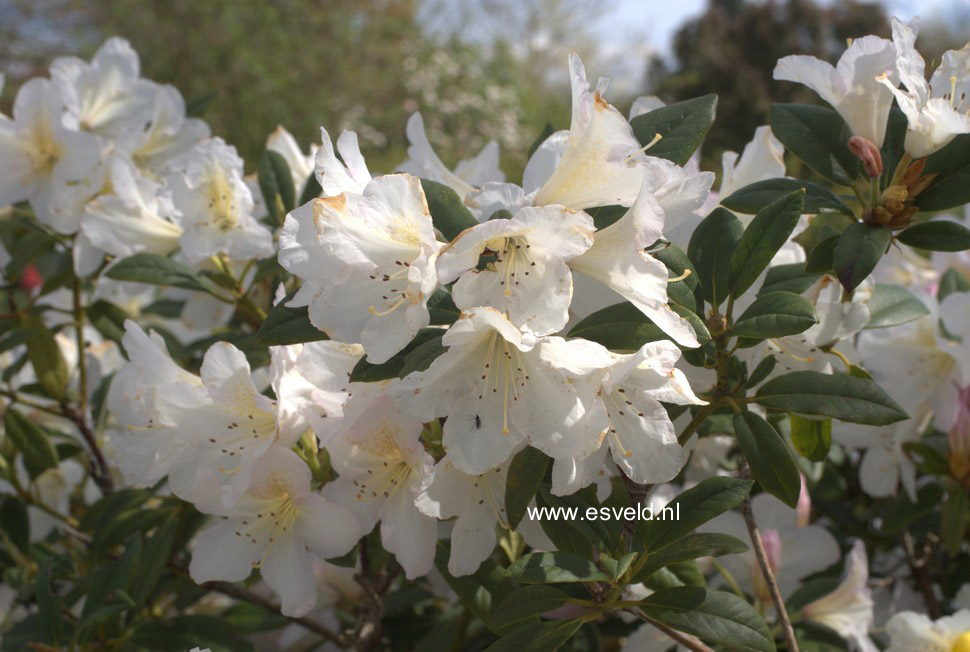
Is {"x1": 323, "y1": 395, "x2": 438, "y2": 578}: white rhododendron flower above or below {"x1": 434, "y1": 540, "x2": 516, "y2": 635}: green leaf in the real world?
above

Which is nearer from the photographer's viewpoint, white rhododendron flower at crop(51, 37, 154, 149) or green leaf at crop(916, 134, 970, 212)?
green leaf at crop(916, 134, 970, 212)

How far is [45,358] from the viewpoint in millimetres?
1433

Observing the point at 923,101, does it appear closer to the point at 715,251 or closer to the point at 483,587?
the point at 715,251

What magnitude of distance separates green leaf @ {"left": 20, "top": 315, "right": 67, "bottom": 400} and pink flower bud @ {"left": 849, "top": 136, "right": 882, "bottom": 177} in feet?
3.84

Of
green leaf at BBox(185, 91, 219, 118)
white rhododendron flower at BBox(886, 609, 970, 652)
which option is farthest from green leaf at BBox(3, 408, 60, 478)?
white rhododendron flower at BBox(886, 609, 970, 652)

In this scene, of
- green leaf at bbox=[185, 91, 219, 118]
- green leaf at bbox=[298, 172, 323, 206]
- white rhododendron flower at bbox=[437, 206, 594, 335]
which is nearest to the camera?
white rhododendron flower at bbox=[437, 206, 594, 335]

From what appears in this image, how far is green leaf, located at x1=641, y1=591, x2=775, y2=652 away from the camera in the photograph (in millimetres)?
794

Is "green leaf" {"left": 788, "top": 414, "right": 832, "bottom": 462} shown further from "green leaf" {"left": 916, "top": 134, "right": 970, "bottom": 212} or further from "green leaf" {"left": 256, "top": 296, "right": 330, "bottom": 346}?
"green leaf" {"left": 256, "top": 296, "right": 330, "bottom": 346}

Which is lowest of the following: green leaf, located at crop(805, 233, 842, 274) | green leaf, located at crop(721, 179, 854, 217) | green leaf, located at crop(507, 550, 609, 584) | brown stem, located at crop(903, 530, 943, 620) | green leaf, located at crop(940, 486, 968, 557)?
brown stem, located at crop(903, 530, 943, 620)

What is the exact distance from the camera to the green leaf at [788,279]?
2.86 ft

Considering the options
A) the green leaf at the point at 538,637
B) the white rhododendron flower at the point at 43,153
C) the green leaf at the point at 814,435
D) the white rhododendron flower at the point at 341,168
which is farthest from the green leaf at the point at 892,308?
the white rhododendron flower at the point at 43,153

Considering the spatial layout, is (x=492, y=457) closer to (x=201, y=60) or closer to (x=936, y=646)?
(x=936, y=646)

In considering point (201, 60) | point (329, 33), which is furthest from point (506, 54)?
point (201, 60)

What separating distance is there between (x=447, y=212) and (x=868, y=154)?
1.27 ft
